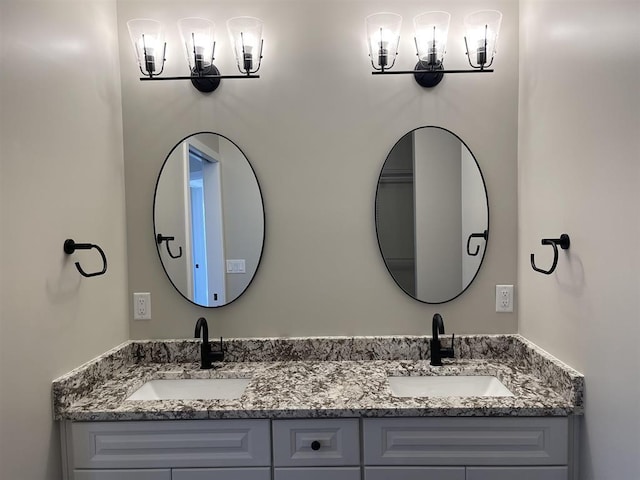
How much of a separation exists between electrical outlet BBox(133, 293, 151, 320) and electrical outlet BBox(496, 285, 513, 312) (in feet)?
5.16

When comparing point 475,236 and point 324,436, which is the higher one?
point 475,236

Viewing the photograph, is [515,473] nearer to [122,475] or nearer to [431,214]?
[431,214]

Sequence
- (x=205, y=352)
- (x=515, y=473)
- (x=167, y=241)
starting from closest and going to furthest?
1. (x=515, y=473)
2. (x=205, y=352)
3. (x=167, y=241)

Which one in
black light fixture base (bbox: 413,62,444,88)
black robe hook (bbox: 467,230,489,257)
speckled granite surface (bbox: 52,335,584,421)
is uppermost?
black light fixture base (bbox: 413,62,444,88)

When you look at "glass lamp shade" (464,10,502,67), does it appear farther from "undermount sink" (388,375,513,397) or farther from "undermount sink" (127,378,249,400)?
"undermount sink" (127,378,249,400)

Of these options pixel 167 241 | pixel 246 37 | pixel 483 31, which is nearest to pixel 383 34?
pixel 483 31

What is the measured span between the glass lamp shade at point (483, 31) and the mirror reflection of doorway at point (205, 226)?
1214 mm

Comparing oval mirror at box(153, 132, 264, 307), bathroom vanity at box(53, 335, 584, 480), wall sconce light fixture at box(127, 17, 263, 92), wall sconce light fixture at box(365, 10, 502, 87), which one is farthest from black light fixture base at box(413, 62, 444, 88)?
bathroom vanity at box(53, 335, 584, 480)

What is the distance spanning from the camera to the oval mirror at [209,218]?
6.31ft

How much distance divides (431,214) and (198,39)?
125 cm

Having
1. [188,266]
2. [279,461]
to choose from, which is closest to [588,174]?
[279,461]

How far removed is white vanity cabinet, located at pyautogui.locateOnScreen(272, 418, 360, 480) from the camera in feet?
4.82

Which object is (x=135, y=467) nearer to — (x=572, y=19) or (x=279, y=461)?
(x=279, y=461)

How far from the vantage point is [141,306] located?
1.96 meters
